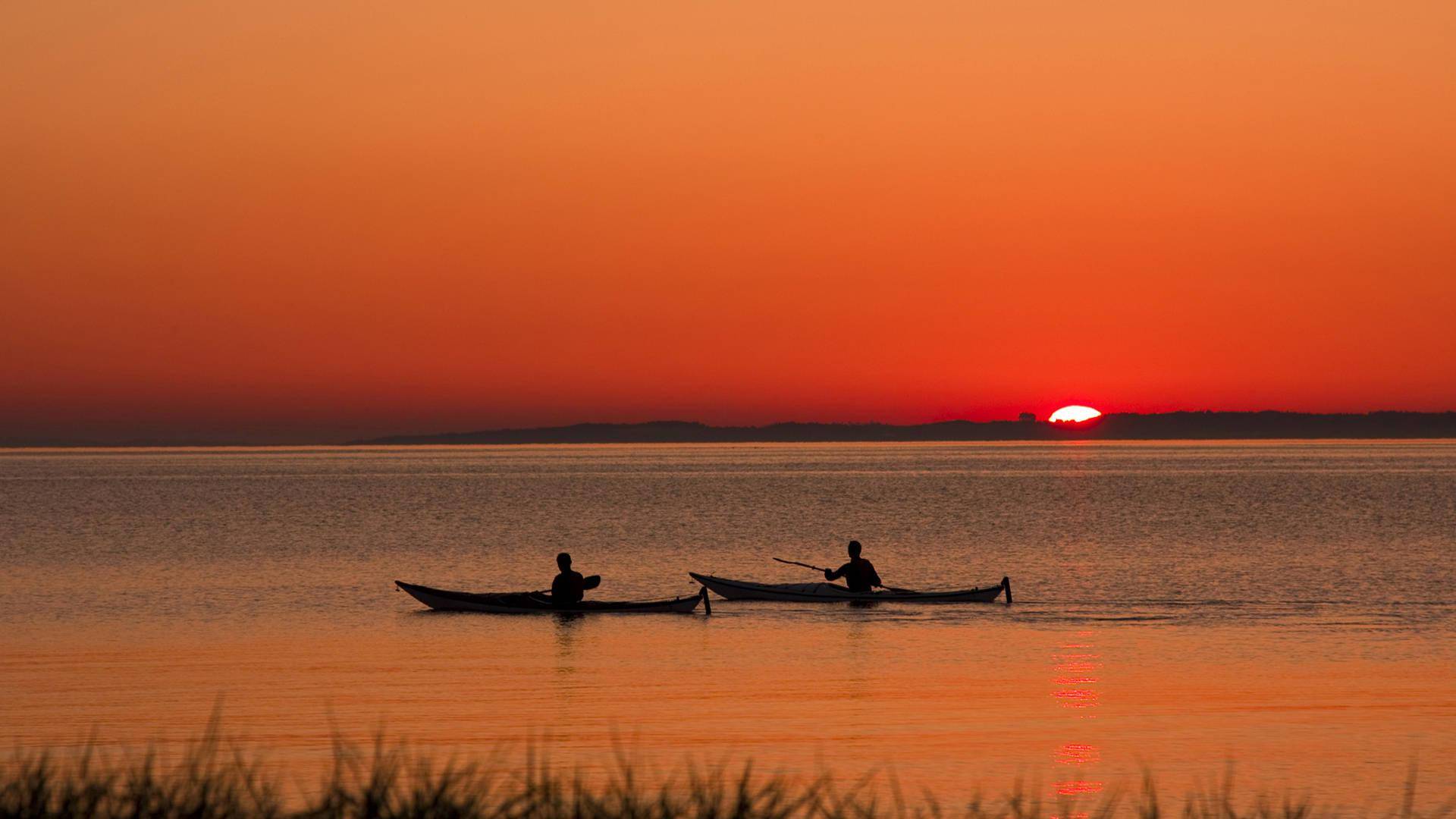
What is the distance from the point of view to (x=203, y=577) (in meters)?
54.5

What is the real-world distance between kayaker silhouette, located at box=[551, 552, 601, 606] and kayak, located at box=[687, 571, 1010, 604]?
3310mm

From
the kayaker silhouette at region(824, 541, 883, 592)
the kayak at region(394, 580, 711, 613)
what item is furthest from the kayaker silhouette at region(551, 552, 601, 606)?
the kayaker silhouette at region(824, 541, 883, 592)

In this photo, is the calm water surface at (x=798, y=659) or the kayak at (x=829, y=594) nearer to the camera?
the calm water surface at (x=798, y=659)

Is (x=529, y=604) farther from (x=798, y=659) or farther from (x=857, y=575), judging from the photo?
(x=798, y=659)

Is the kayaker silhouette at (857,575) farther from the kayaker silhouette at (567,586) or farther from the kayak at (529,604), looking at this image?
the kayaker silhouette at (567,586)

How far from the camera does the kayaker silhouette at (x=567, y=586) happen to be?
3916 centimetres

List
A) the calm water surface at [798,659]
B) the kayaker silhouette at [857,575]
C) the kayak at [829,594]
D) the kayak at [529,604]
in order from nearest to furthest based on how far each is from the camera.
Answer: the calm water surface at [798,659] < the kayak at [529,604] < the kayaker silhouette at [857,575] < the kayak at [829,594]

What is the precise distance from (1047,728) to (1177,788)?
413cm

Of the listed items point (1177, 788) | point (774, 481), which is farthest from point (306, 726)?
point (774, 481)

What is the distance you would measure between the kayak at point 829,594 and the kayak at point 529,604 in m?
1.67

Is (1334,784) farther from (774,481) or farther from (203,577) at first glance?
(774,481)

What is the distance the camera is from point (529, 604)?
1570 inches

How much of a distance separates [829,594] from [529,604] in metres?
7.43

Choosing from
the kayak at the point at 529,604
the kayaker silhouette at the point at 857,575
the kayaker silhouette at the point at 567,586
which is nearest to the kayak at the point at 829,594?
the kayaker silhouette at the point at 857,575
